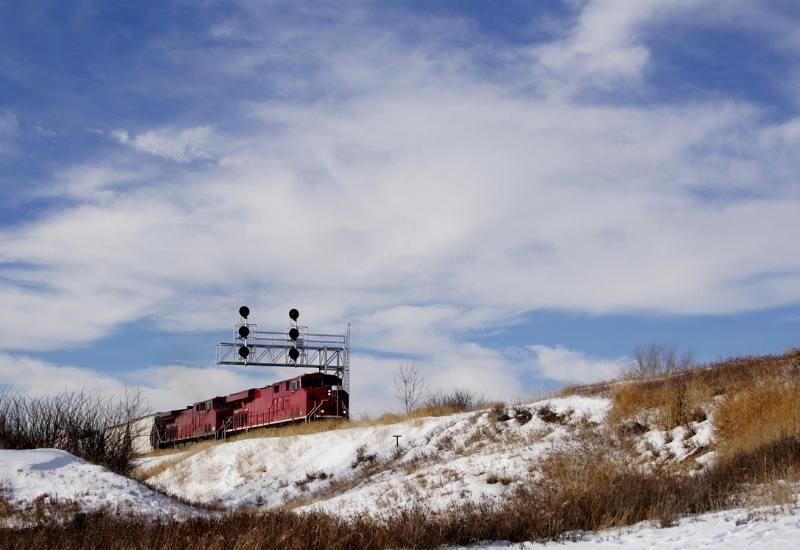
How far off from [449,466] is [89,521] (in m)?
10.9

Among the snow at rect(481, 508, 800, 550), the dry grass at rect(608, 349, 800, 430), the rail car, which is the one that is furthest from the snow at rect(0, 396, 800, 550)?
the rail car

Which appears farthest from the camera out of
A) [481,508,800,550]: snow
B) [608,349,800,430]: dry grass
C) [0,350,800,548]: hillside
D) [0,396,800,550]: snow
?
[608,349,800,430]: dry grass

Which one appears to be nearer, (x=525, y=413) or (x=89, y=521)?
(x=89, y=521)

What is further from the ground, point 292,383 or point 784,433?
point 292,383

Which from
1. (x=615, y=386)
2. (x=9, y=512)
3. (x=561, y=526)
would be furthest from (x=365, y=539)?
(x=615, y=386)

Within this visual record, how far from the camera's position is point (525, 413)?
85.4 feet

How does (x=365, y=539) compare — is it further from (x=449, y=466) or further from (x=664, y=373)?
(x=664, y=373)

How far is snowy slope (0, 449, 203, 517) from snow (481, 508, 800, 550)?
29.1 ft

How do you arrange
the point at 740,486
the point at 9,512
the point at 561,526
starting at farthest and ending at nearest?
the point at 9,512 → the point at 740,486 → the point at 561,526

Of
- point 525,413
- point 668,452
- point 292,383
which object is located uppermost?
point 292,383

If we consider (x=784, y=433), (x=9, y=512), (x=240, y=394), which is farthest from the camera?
(x=240, y=394)

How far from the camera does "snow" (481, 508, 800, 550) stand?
28.7ft

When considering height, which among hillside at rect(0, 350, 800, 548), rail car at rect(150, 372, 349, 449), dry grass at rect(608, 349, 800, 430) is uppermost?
rail car at rect(150, 372, 349, 449)

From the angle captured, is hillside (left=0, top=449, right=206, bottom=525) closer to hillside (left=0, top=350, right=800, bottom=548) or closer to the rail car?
hillside (left=0, top=350, right=800, bottom=548)
